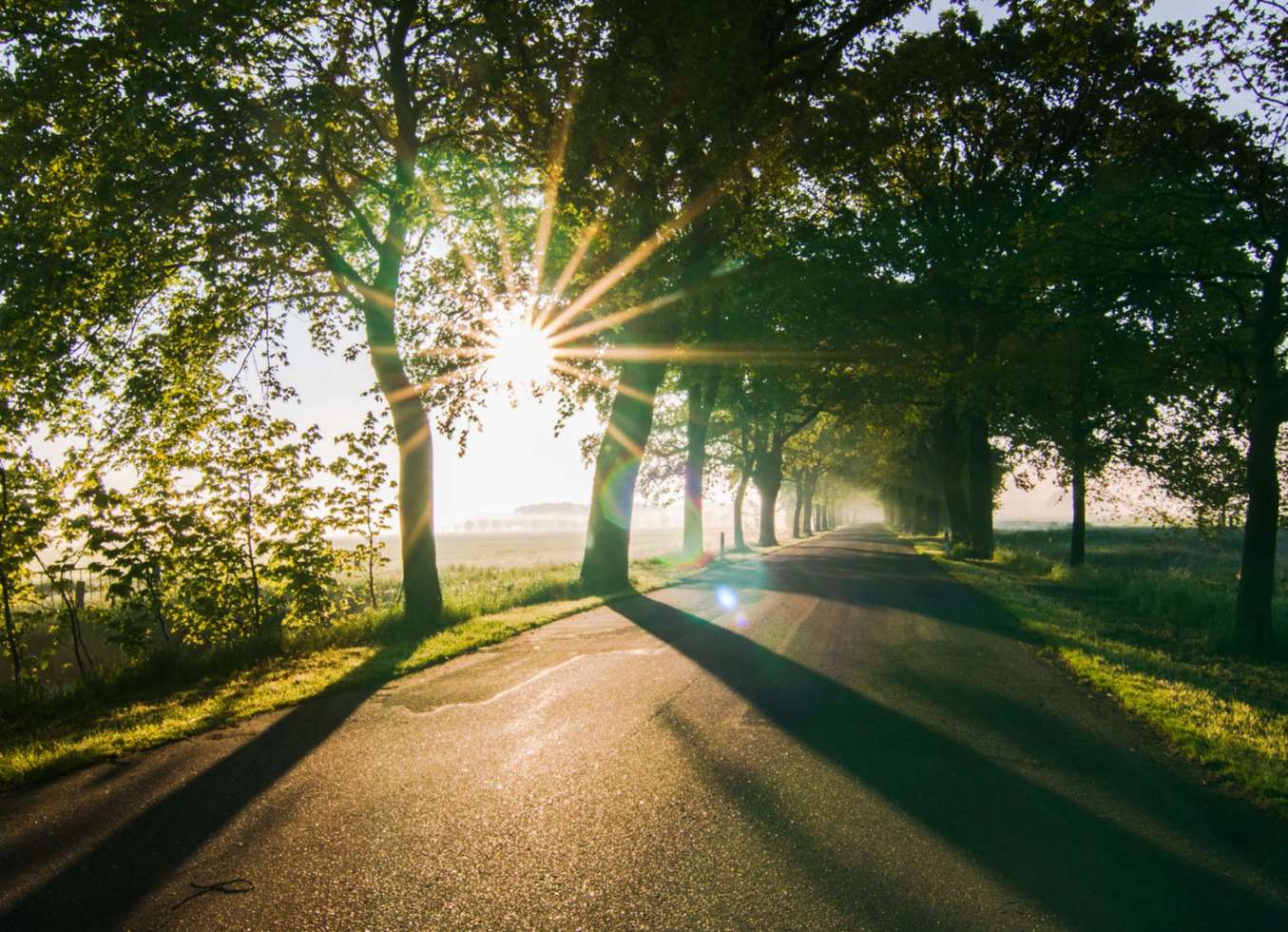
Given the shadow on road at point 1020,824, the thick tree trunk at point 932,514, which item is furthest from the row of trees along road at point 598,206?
the thick tree trunk at point 932,514

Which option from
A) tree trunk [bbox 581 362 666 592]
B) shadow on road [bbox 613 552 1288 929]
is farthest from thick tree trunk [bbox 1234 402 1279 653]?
tree trunk [bbox 581 362 666 592]

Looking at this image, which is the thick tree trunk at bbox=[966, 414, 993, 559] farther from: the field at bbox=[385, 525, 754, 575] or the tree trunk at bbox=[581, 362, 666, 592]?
the tree trunk at bbox=[581, 362, 666, 592]

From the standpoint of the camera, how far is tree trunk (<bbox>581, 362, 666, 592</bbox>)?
1872cm

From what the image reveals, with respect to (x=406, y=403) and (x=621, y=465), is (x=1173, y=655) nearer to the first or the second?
(x=621, y=465)

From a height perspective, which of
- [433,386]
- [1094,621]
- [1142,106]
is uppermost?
[1142,106]

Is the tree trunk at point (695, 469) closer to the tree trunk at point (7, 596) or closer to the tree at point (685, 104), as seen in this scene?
the tree at point (685, 104)

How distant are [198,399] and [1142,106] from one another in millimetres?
15088

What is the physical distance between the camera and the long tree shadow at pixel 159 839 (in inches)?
131

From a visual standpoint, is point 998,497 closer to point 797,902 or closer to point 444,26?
point 444,26

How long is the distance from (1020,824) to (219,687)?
8.33 metres

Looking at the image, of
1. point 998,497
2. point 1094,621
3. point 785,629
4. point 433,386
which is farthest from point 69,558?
point 998,497

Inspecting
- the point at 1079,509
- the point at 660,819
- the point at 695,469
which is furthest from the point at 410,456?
the point at 1079,509

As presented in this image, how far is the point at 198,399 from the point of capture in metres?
11.2

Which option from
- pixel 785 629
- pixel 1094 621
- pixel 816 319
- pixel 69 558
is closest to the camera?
pixel 69 558
